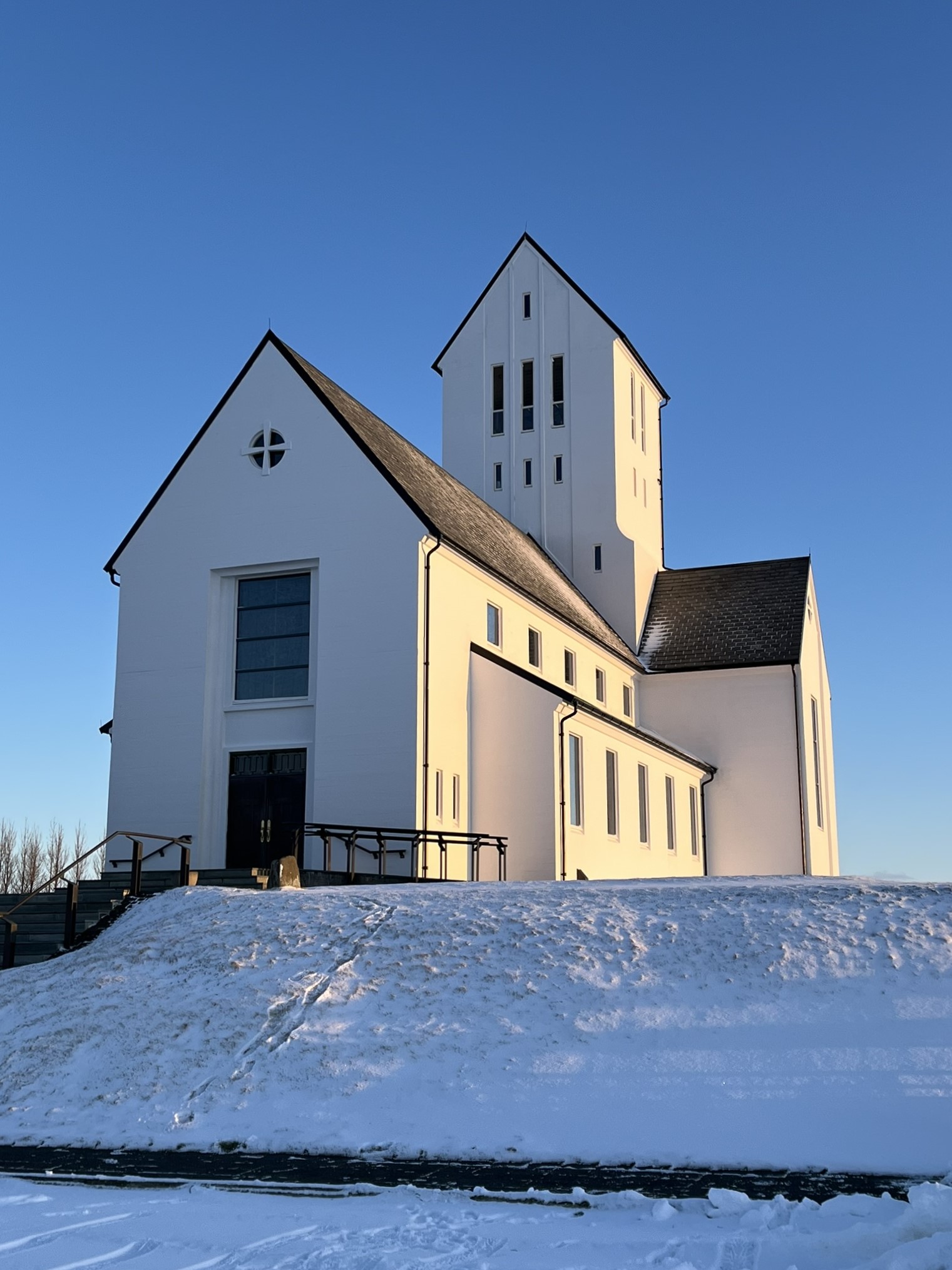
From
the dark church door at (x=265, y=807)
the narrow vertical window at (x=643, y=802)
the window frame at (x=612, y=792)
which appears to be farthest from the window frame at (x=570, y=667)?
the dark church door at (x=265, y=807)

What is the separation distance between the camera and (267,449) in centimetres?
2803

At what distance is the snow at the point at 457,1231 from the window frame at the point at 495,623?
2097cm

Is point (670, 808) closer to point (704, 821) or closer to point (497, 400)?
point (704, 821)

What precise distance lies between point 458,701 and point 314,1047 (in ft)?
47.9

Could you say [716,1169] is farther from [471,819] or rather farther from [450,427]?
[450,427]

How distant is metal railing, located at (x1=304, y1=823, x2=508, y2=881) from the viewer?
2361 cm

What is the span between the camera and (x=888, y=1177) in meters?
9.73

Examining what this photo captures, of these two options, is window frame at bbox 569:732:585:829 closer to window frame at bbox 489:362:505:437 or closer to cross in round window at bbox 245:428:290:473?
cross in round window at bbox 245:428:290:473

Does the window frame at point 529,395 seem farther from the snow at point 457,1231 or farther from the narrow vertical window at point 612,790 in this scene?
the snow at point 457,1231

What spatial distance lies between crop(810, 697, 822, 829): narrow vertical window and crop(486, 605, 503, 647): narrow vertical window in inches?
632

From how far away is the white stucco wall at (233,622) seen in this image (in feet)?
84.2

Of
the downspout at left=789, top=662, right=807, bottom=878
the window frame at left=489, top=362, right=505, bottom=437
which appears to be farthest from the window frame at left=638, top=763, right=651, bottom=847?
the window frame at left=489, top=362, right=505, bottom=437

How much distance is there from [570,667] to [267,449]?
10748 millimetres

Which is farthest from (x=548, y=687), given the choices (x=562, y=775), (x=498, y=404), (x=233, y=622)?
(x=498, y=404)
